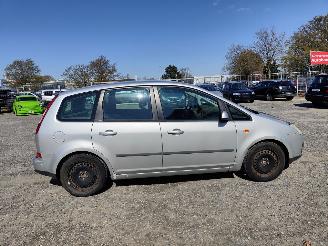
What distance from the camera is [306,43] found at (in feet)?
147

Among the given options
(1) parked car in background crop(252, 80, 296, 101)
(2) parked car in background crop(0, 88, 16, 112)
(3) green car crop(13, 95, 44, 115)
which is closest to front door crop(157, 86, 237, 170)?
(3) green car crop(13, 95, 44, 115)

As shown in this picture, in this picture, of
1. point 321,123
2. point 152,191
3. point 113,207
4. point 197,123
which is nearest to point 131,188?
point 152,191

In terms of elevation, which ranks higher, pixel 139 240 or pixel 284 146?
pixel 284 146

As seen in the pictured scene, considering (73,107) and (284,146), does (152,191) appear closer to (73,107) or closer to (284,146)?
(73,107)

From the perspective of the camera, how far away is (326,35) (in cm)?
4400

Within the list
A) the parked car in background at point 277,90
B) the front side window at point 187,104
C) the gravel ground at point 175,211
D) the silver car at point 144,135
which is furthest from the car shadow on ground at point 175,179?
the parked car in background at point 277,90

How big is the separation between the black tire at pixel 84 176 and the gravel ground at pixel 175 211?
158mm

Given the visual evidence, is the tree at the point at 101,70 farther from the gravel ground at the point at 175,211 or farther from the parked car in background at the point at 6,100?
the gravel ground at the point at 175,211

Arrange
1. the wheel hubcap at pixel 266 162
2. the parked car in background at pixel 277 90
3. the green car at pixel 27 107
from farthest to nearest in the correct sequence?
the parked car in background at pixel 277 90 < the green car at pixel 27 107 < the wheel hubcap at pixel 266 162

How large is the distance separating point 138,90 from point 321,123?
8625mm

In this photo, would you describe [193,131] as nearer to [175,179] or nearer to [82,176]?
[175,179]

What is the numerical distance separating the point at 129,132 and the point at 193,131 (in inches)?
37.0

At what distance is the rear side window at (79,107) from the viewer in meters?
A: 4.96

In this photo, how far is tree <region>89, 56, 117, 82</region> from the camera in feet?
161
